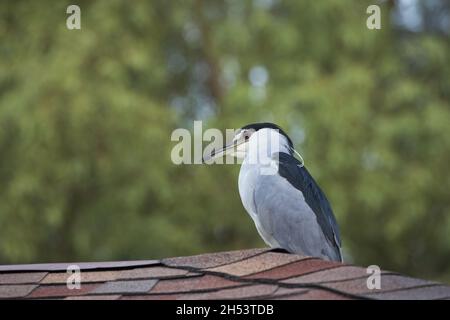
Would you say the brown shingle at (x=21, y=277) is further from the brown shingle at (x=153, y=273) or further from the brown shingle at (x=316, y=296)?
the brown shingle at (x=316, y=296)

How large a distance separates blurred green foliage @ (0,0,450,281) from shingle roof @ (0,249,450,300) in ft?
25.2

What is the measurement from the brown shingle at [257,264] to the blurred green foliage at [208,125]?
25.4 feet

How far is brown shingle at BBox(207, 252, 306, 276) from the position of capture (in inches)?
156

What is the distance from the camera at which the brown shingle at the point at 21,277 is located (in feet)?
14.0

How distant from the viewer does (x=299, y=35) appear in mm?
13469

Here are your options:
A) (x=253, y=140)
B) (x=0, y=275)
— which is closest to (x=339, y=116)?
(x=253, y=140)

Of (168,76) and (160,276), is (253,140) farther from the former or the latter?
(168,76)

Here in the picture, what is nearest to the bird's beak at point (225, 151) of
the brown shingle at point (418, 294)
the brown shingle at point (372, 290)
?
the brown shingle at point (372, 290)

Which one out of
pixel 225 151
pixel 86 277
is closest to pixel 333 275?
pixel 86 277

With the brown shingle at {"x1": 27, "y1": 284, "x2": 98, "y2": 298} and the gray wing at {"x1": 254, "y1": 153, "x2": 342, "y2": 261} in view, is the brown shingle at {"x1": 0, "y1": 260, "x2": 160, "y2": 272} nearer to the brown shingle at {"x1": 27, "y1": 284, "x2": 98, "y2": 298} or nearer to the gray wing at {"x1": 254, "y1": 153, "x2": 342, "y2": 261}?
the brown shingle at {"x1": 27, "y1": 284, "x2": 98, "y2": 298}

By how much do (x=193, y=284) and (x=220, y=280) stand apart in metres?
0.11

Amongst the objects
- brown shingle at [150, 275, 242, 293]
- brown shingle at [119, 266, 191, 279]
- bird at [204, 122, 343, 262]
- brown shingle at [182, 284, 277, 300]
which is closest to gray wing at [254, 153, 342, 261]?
bird at [204, 122, 343, 262]

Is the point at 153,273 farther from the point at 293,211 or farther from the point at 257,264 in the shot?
the point at 293,211

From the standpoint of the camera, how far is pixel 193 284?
3.91 metres
